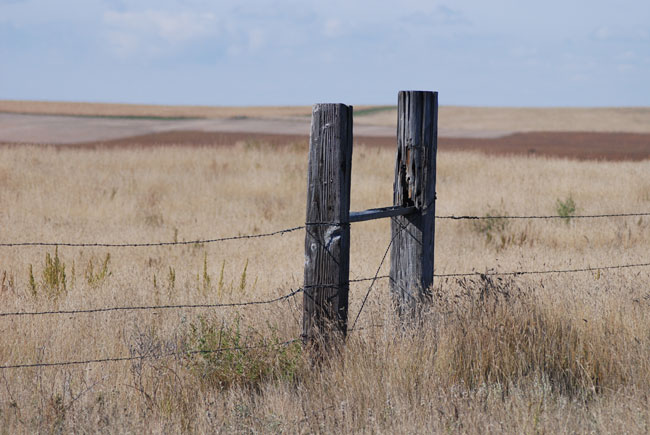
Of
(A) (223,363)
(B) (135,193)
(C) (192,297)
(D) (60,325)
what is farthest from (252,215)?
(A) (223,363)

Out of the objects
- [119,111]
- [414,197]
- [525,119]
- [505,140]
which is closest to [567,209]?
[414,197]

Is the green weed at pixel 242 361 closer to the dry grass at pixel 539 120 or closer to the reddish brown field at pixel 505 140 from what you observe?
the reddish brown field at pixel 505 140

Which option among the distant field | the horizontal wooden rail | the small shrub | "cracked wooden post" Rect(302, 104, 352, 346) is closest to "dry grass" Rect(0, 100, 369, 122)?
the distant field

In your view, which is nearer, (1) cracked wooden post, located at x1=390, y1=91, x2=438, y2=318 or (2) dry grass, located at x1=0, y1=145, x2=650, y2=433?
(2) dry grass, located at x1=0, y1=145, x2=650, y2=433

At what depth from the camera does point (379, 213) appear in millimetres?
4398

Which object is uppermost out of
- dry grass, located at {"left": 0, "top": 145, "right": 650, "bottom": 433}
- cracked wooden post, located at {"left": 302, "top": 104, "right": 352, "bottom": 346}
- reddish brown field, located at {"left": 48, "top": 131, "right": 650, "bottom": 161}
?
reddish brown field, located at {"left": 48, "top": 131, "right": 650, "bottom": 161}

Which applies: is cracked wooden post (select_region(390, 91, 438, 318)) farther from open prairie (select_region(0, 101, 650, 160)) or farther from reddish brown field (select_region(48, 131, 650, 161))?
reddish brown field (select_region(48, 131, 650, 161))

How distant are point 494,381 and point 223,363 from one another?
1.76 m

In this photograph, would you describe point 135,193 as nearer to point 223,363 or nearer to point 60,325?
point 60,325

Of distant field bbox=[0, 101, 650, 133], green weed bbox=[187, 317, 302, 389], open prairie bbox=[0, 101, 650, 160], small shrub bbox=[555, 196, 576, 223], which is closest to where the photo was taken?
green weed bbox=[187, 317, 302, 389]

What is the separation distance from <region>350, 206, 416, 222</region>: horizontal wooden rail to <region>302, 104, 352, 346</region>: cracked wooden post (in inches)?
3.7

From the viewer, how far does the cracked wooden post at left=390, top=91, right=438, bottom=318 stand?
4801 millimetres

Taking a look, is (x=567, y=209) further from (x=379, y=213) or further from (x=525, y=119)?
(x=525, y=119)

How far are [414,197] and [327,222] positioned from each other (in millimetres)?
917
